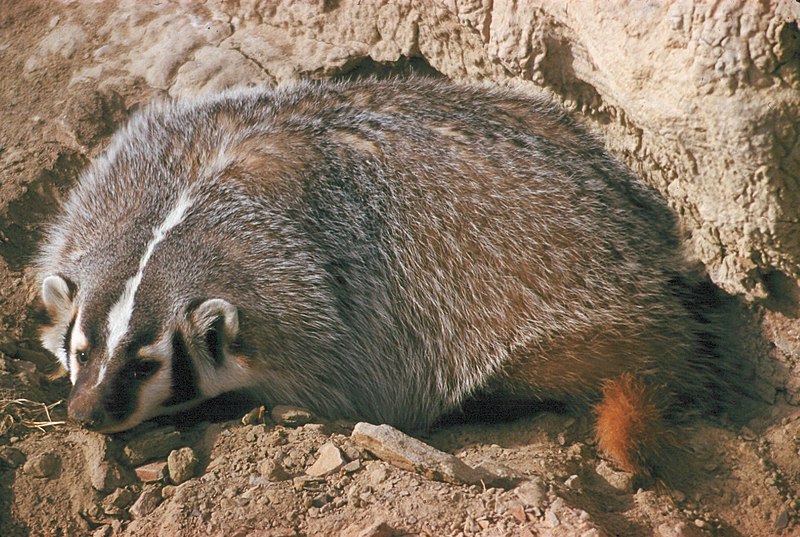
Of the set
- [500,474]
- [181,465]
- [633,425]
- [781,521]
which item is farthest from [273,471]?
[781,521]

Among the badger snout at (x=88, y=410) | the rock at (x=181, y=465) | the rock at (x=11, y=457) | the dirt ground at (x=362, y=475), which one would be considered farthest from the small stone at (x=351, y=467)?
the rock at (x=11, y=457)

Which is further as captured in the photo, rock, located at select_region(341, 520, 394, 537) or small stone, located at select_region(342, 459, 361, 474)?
small stone, located at select_region(342, 459, 361, 474)

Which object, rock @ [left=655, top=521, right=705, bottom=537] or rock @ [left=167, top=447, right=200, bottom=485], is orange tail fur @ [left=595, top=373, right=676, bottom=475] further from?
rock @ [left=167, top=447, right=200, bottom=485]

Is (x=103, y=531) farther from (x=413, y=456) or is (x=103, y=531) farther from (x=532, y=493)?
(x=532, y=493)

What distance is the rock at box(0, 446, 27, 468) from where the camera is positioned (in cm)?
257

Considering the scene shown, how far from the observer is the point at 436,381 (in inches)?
120

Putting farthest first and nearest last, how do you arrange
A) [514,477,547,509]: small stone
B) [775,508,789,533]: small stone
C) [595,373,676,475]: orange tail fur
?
1. [595,373,676,475]: orange tail fur
2. [775,508,789,533]: small stone
3. [514,477,547,509]: small stone

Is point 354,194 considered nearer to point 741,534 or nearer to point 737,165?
point 737,165

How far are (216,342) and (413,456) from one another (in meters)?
0.74

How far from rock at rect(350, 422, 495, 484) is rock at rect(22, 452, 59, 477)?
0.86 meters

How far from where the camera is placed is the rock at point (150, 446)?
264 cm

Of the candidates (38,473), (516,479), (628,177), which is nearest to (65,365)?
(38,473)

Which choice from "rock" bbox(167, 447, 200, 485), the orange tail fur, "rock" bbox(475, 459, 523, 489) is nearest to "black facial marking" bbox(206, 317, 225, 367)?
"rock" bbox(167, 447, 200, 485)

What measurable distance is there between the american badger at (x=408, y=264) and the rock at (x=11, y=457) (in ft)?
1.14
